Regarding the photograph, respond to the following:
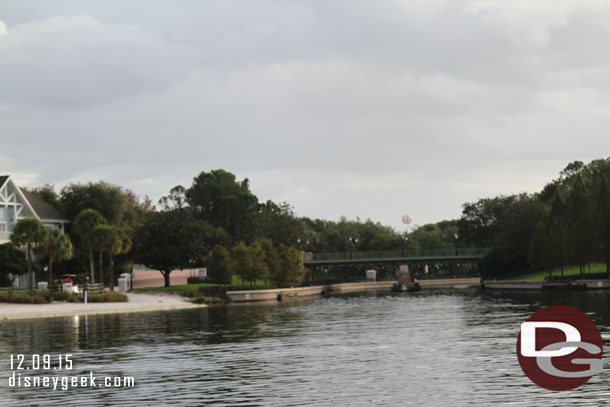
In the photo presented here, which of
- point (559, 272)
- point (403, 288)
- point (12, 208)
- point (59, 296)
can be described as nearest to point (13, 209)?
point (12, 208)

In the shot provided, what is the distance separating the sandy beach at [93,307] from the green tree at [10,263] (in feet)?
50.2

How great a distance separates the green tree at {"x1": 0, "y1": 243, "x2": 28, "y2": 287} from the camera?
102750 mm

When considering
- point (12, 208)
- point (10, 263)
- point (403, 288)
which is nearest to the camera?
point (10, 263)

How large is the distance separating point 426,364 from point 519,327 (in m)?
19.7

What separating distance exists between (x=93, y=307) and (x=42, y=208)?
41.5 metres

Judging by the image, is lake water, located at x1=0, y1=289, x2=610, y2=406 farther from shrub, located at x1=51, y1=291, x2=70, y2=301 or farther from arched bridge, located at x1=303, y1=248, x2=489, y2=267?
arched bridge, located at x1=303, y1=248, x2=489, y2=267

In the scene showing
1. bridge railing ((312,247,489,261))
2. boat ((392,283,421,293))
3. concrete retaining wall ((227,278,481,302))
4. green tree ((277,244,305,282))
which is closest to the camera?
concrete retaining wall ((227,278,481,302))

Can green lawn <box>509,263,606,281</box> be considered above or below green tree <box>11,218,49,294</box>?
below

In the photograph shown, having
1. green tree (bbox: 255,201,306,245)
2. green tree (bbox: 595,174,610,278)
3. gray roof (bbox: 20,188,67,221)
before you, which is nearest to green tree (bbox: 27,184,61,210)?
gray roof (bbox: 20,188,67,221)

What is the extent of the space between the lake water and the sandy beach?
28.8 feet

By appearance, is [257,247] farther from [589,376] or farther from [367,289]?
[589,376]

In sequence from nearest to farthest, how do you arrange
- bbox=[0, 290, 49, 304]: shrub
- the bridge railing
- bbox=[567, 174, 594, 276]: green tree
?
bbox=[0, 290, 49, 304]: shrub → bbox=[567, 174, 594, 276]: green tree → the bridge railing

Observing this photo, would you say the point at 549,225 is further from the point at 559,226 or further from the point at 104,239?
the point at 104,239

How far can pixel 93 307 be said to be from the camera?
285 ft
